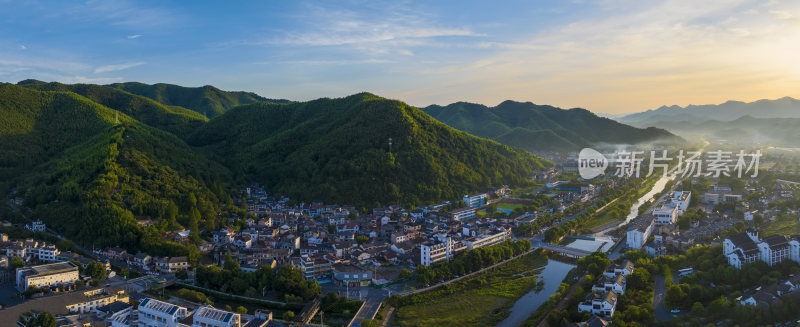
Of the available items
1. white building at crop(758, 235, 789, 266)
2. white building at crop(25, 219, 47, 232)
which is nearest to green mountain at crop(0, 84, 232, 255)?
white building at crop(25, 219, 47, 232)

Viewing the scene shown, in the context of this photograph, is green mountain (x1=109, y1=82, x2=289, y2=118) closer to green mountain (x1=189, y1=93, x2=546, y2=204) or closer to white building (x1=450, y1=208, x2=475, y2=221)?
green mountain (x1=189, y1=93, x2=546, y2=204)

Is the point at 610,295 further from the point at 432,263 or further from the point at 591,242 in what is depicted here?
the point at 591,242

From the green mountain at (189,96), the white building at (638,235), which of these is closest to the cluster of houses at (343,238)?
the white building at (638,235)

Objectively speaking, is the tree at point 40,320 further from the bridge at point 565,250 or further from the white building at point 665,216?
the white building at point 665,216

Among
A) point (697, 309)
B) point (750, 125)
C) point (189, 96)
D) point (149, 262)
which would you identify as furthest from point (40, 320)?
point (750, 125)

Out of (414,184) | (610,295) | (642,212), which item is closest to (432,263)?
(610,295)
